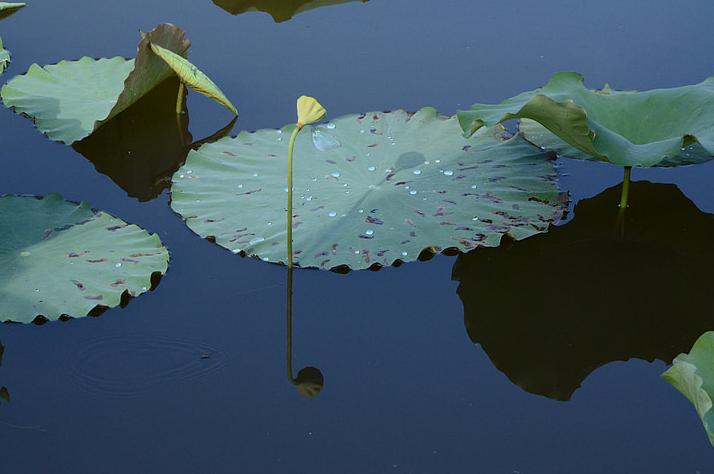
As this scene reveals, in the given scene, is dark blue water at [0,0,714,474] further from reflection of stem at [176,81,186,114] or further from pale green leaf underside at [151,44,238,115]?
pale green leaf underside at [151,44,238,115]

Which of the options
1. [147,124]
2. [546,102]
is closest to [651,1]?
[546,102]

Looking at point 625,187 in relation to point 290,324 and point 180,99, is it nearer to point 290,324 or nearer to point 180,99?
point 290,324

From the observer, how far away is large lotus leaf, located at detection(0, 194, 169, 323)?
7.09ft

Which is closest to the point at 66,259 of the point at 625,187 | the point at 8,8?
the point at 625,187

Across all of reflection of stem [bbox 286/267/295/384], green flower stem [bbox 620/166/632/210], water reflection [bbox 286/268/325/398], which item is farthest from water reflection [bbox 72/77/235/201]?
green flower stem [bbox 620/166/632/210]

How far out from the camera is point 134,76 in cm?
273

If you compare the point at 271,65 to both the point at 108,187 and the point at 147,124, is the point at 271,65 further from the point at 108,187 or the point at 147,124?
the point at 108,187

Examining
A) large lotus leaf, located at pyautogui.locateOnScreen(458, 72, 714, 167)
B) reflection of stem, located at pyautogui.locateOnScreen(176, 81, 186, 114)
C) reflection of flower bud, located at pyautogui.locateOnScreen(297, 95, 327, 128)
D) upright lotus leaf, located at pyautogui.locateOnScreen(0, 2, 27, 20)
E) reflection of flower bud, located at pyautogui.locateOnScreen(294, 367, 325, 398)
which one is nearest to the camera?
reflection of flower bud, located at pyautogui.locateOnScreen(294, 367, 325, 398)

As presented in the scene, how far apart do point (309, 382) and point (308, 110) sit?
0.57 meters

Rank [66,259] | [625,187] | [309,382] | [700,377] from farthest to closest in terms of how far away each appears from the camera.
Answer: [625,187] → [66,259] → [309,382] → [700,377]

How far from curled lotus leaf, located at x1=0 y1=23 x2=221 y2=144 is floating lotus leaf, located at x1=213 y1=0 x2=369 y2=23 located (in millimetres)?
644

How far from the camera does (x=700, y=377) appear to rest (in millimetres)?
1638

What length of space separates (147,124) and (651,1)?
1.92 m

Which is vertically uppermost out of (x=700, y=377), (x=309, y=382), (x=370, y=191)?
(x=370, y=191)
